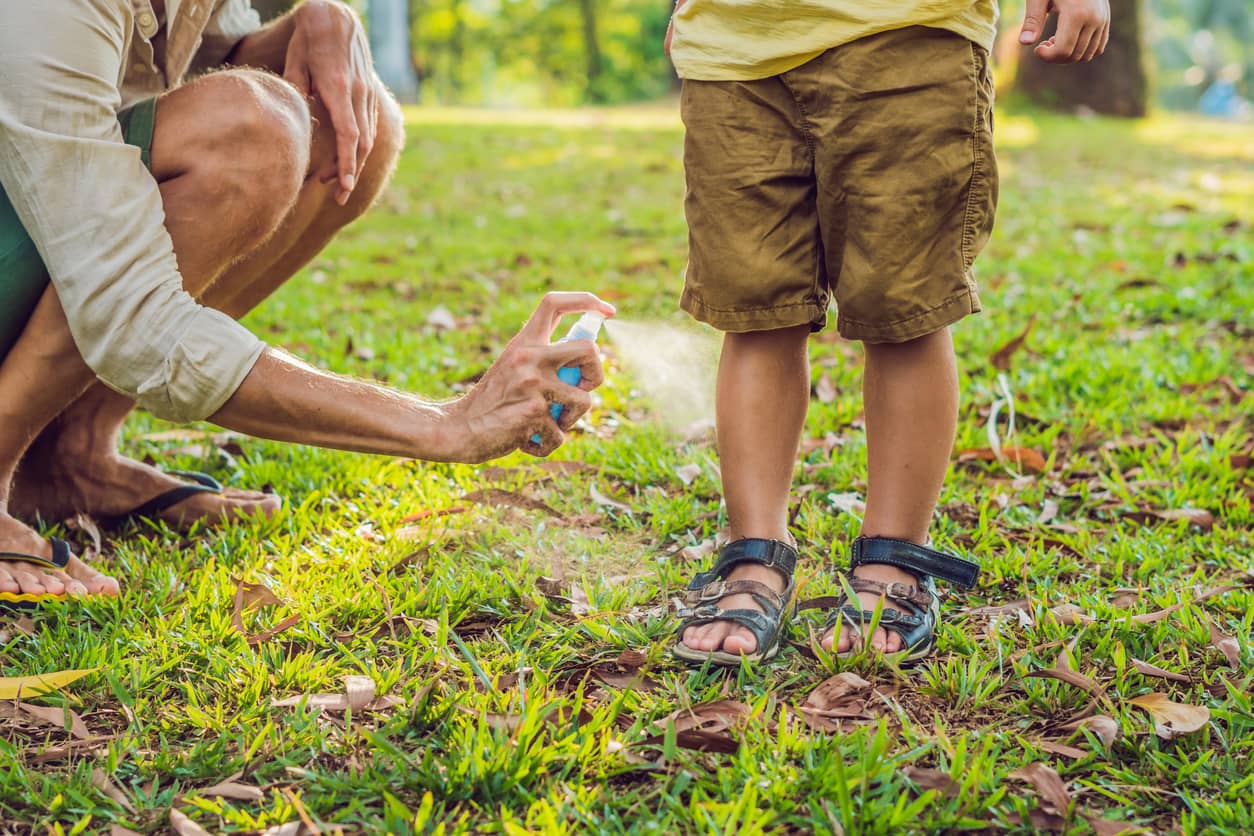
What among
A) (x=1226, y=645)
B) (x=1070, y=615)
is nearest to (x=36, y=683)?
(x=1070, y=615)

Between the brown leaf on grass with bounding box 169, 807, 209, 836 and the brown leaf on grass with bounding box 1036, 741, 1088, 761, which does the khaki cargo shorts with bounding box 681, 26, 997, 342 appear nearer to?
the brown leaf on grass with bounding box 1036, 741, 1088, 761

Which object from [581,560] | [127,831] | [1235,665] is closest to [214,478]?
[581,560]

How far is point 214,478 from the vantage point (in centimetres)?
246

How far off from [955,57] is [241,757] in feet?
4.58

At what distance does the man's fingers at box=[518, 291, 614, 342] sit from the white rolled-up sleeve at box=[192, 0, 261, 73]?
110 cm

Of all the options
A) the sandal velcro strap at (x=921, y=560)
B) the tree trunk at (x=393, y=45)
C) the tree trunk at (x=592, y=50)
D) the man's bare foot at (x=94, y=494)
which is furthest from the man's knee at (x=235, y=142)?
the tree trunk at (x=592, y=50)

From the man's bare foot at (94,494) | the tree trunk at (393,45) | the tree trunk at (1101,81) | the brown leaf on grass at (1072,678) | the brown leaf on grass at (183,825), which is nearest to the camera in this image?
the brown leaf on grass at (183,825)

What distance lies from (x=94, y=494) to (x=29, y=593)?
16.1 inches

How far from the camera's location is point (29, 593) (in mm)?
1813

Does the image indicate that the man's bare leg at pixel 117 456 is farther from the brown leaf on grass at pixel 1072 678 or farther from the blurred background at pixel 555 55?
the blurred background at pixel 555 55

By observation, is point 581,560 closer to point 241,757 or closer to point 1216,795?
point 241,757

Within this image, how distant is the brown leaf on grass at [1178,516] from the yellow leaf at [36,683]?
1839 mm

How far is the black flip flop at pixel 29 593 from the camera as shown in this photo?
1812 mm

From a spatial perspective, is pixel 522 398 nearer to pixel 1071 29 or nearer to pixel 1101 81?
pixel 1071 29
